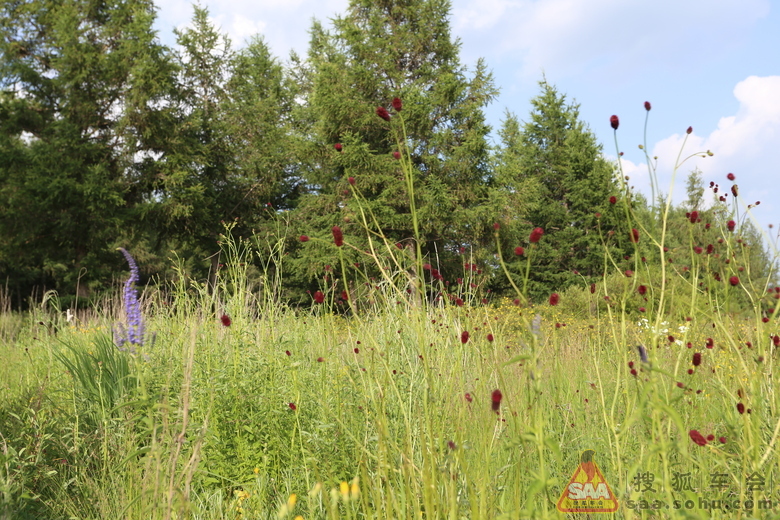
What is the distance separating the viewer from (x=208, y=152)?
54.0 ft

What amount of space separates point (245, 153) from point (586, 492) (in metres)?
17.3

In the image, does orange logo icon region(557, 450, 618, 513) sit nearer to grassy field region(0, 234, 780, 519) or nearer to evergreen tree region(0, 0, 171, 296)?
grassy field region(0, 234, 780, 519)

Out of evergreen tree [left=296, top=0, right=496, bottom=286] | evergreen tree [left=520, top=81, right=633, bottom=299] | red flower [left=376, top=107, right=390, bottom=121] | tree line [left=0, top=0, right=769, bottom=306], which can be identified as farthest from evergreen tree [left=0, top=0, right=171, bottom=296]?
red flower [left=376, top=107, right=390, bottom=121]

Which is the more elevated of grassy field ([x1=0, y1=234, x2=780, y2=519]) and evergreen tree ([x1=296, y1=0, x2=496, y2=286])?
evergreen tree ([x1=296, y1=0, x2=496, y2=286])

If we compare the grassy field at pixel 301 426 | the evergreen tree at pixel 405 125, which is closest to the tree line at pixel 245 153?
the evergreen tree at pixel 405 125

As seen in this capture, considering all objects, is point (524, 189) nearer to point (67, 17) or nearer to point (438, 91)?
point (438, 91)

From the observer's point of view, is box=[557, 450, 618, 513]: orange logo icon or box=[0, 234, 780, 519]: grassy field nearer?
box=[557, 450, 618, 513]: orange logo icon

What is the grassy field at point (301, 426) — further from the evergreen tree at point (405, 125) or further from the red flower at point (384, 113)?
the evergreen tree at point (405, 125)

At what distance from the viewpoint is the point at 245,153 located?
17609 millimetres

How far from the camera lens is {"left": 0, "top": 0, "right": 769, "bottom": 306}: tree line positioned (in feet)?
44.7

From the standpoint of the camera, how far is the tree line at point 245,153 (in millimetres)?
13617

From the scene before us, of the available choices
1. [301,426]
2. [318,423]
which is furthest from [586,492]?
[301,426]

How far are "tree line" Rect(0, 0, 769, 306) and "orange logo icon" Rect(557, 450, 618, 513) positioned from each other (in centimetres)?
1065

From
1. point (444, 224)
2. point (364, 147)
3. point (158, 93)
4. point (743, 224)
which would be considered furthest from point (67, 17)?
point (743, 224)
